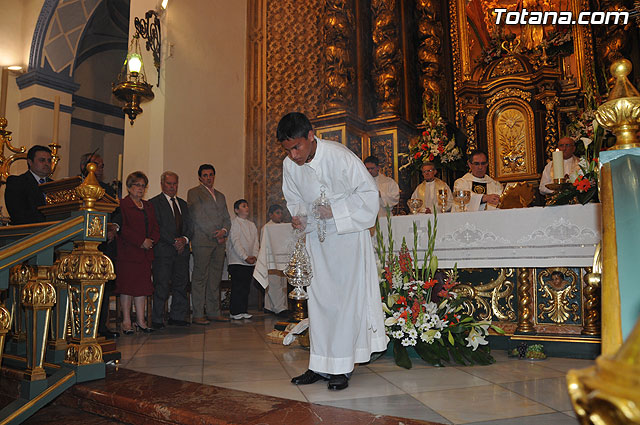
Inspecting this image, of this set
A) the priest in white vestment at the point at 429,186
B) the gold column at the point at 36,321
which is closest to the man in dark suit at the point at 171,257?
the gold column at the point at 36,321

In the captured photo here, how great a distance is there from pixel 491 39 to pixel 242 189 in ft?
16.1

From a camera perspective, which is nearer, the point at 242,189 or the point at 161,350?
the point at 161,350

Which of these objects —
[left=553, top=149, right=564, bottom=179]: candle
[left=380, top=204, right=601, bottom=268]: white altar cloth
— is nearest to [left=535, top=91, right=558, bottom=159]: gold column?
[left=553, top=149, right=564, bottom=179]: candle

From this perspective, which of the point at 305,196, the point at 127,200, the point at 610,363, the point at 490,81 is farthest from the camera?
the point at 490,81

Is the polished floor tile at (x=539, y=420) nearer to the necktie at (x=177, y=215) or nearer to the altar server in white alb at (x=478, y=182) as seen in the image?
the altar server in white alb at (x=478, y=182)

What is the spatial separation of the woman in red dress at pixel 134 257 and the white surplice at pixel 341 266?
287 cm

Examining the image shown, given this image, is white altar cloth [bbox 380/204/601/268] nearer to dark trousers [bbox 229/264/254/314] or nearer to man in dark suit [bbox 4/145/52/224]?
dark trousers [bbox 229/264/254/314]

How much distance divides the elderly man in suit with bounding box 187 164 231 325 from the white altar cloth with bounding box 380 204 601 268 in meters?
3.00

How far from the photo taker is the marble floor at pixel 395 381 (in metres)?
2.39

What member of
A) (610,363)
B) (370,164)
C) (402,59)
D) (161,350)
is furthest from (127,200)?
(610,363)

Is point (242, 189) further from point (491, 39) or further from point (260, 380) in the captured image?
point (260, 380)

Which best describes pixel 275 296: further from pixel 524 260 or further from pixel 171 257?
pixel 524 260

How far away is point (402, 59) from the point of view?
26.8 feet

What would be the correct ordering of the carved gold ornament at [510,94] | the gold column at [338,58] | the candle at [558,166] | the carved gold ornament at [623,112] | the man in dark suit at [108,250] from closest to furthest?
the carved gold ornament at [623,112] < the candle at [558,166] < the man in dark suit at [108,250] < the gold column at [338,58] < the carved gold ornament at [510,94]
